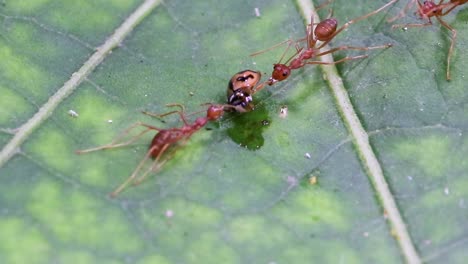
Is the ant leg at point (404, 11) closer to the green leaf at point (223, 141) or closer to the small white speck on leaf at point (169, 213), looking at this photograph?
the green leaf at point (223, 141)

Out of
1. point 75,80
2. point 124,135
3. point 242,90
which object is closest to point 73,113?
point 75,80

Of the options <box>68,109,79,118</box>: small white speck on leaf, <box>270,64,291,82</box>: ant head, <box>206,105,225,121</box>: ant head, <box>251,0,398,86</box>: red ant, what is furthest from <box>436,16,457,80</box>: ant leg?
<box>68,109,79,118</box>: small white speck on leaf

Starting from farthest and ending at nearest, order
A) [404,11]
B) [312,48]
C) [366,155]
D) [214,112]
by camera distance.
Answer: [404,11] → [312,48] → [214,112] → [366,155]

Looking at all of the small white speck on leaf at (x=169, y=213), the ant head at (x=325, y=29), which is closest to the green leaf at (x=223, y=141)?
the small white speck on leaf at (x=169, y=213)

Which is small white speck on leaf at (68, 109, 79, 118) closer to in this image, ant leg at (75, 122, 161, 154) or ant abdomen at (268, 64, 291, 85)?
ant leg at (75, 122, 161, 154)

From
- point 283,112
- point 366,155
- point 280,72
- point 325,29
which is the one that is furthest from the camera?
point 325,29

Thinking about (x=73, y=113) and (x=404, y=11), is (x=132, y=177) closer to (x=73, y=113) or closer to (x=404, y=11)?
(x=73, y=113)
